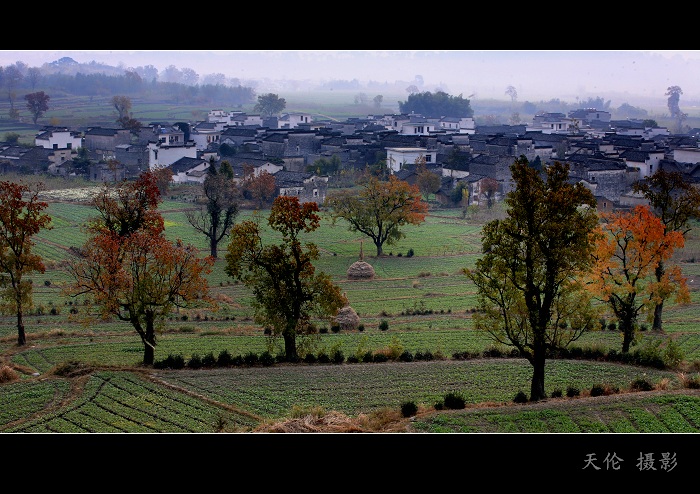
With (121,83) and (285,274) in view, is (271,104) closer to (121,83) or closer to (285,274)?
(121,83)

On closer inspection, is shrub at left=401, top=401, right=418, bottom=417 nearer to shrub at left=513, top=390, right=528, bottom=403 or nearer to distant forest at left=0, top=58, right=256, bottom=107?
shrub at left=513, top=390, right=528, bottom=403

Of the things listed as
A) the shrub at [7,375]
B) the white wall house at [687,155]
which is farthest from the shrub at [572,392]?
the white wall house at [687,155]

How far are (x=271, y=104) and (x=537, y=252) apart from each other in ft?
86.8

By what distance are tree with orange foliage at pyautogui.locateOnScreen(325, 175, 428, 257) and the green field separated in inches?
120

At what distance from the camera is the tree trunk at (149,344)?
892 centimetres

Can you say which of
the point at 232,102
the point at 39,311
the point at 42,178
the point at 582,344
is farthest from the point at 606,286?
the point at 232,102

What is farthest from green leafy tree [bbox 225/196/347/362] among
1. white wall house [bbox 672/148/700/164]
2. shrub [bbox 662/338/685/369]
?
white wall house [bbox 672/148/700/164]

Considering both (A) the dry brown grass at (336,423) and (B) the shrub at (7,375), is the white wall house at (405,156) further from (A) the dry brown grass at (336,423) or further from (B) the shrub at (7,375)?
(A) the dry brown grass at (336,423)

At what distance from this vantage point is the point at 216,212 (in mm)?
14445

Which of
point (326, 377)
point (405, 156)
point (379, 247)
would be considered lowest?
point (326, 377)

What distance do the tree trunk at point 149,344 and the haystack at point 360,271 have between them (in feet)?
16.1

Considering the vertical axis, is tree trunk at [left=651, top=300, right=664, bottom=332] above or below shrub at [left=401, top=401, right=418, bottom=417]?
above

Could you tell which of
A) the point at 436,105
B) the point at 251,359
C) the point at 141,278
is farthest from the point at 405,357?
the point at 436,105

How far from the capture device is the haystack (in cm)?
1351
